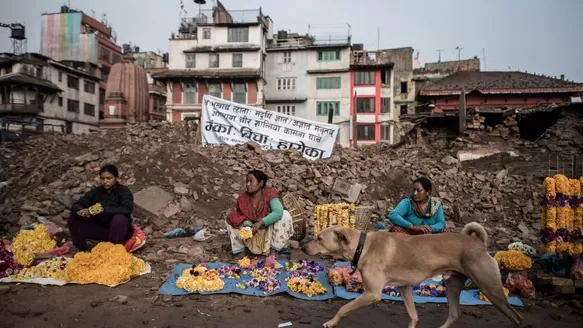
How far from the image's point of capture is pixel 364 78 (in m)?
38.4

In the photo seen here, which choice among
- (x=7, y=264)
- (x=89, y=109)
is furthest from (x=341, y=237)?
(x=89, y=109)

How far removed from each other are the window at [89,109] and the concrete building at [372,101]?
3275 cm

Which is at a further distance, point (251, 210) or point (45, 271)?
point (251, 210)

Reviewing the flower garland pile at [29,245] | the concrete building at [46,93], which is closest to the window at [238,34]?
the concrete building at [46,93]

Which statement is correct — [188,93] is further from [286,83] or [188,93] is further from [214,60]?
[286,83]

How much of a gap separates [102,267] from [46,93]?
1702 inches

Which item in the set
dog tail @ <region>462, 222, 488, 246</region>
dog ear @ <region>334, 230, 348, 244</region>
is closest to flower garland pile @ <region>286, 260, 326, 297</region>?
dog ear @ <region>334, 230, 348, 244</region>

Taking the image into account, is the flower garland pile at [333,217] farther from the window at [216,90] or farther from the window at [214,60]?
the window at [214,60]

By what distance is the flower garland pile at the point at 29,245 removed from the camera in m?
5.65

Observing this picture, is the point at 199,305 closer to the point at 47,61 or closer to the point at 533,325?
the point at 533,325

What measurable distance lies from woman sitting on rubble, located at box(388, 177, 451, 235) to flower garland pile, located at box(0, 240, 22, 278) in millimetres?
5631

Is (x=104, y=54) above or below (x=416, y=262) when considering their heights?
above

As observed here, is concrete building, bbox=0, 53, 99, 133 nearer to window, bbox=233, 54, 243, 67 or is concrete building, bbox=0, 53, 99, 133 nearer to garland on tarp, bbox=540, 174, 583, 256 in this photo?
window, bbox=233, 54, 243, 67

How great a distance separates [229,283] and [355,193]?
6.87 metres
